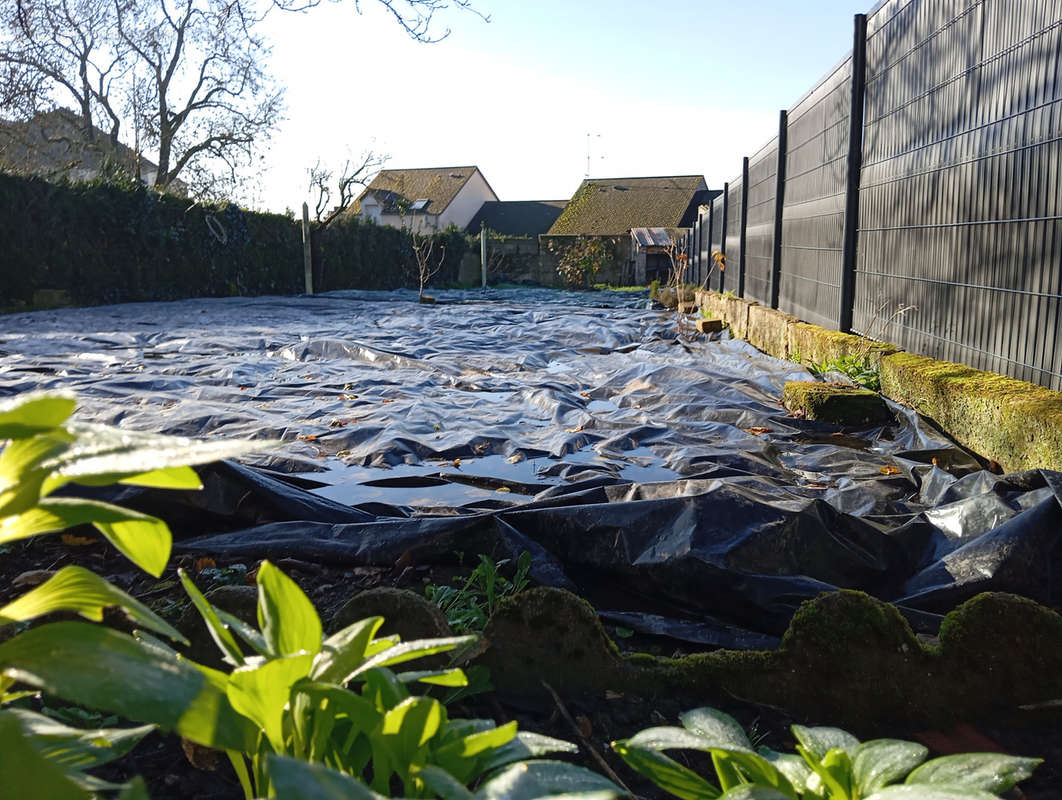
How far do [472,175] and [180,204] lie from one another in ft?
80.7

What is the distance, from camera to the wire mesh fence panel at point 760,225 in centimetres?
785

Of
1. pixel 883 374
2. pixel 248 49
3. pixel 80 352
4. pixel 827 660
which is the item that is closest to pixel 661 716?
pixel 827 660

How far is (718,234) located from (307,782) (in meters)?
13.5

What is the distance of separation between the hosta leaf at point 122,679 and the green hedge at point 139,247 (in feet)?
45.7

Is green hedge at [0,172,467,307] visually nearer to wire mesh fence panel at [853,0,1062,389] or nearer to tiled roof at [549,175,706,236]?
wire mesh fence panel at [853,0,1062,389]

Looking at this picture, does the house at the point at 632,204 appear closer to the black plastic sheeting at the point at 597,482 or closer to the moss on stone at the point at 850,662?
the black plastic sheeting at the point at 597,482

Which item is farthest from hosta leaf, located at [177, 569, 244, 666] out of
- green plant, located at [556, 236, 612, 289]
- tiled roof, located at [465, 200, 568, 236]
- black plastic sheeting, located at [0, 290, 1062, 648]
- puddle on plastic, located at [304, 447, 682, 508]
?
tiled roof, located at [465, 200, 568, 236]

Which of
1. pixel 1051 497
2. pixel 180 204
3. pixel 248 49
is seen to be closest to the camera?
pixel 1051 497

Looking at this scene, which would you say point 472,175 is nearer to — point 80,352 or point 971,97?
point 80,352

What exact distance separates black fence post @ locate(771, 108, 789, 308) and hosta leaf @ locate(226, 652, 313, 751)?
284 inches

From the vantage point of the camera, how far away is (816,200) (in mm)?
5891

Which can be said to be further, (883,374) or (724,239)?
(724,239)

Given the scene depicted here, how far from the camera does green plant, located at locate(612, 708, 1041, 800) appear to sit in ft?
2.51

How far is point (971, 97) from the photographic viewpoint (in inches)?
129
